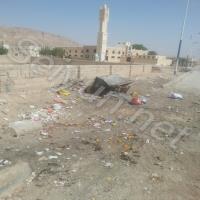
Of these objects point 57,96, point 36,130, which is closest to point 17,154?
point 36,130

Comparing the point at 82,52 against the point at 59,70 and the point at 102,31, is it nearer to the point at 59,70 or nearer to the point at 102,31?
the point at 102,31

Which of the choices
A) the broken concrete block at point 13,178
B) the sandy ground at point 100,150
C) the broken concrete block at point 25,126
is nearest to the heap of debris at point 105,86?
the sandy ground at point 100,150

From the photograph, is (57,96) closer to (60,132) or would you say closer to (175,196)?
(60,132)

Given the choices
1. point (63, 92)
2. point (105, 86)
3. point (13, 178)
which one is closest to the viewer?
point (13, 178)

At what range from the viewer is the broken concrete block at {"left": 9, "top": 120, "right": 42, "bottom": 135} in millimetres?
5429

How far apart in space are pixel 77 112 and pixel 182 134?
2.98 meters

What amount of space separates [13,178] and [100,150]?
1737mm

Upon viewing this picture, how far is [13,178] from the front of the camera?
3650 millimetres

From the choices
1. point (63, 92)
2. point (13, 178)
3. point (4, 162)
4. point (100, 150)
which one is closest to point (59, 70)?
point (63, 92)

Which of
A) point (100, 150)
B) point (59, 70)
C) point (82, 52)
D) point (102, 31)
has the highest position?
point (102, 31)

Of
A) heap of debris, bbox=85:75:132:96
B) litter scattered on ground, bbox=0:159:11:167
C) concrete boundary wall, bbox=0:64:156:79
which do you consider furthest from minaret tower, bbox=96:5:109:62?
litter scattered on ground, bbox=0:159:11:167

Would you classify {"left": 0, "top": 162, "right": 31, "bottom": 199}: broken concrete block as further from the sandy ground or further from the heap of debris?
the heap of debris

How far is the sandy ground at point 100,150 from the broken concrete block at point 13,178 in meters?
0.07

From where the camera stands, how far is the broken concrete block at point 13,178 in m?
3.41
